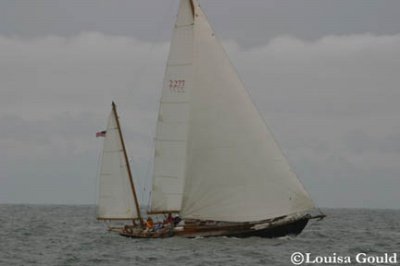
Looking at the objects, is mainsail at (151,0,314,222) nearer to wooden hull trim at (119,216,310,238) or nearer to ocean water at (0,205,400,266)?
wooden hull trim at (119,216,310,238)

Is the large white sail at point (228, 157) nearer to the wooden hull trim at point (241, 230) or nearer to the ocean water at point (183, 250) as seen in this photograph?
the wooden hull trim at point (241, 230)

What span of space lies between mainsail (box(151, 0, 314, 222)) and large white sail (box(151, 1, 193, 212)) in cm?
6

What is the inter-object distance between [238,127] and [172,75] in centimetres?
540

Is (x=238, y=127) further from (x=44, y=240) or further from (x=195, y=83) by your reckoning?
(x=44, y=240)

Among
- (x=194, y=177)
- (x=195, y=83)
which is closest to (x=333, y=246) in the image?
(x=194, y=177)

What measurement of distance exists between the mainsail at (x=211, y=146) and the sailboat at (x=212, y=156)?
0.06 m

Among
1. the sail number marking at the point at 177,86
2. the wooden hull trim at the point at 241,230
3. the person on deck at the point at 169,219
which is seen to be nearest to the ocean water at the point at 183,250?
the wooden hull trim at the point at 241,230

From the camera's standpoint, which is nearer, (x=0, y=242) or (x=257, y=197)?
(x=257, y=197)

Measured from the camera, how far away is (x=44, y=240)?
200 ft

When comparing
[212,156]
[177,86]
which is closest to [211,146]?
[212,156]

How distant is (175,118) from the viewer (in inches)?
2000

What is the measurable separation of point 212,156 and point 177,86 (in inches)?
198

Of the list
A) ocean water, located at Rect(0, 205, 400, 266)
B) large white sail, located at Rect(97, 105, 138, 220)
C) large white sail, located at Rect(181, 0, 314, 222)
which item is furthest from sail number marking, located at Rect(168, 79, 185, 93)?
ocean water, located at Rect(0, 205, 400, 266)

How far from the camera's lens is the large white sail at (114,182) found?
54.3 m
